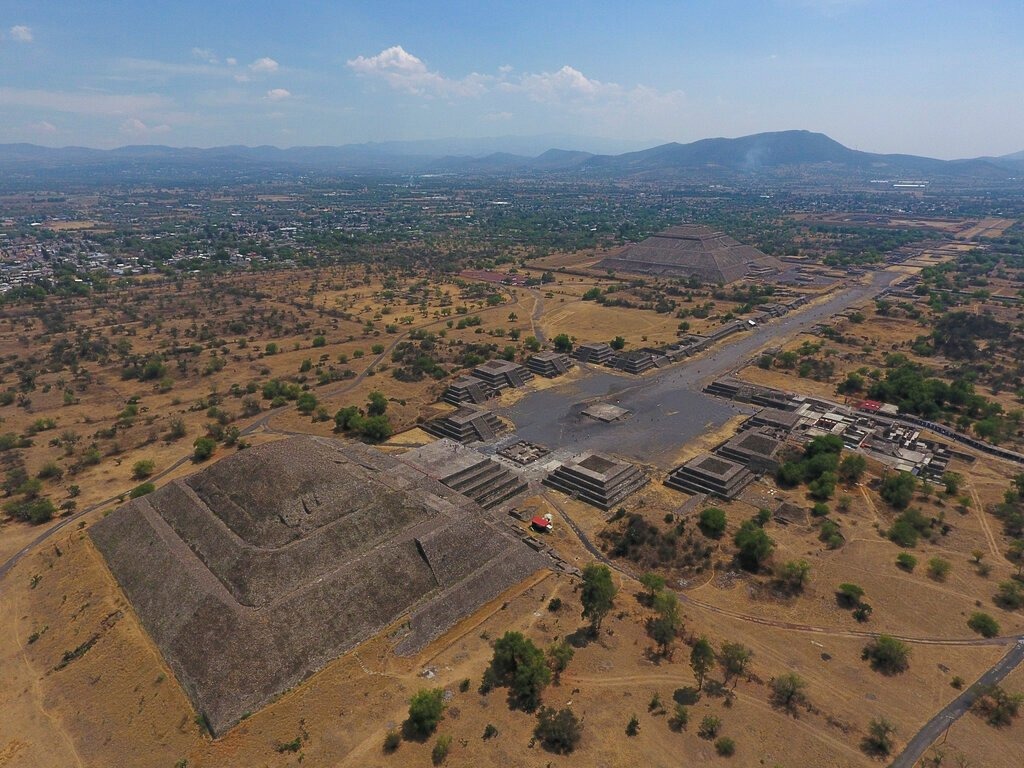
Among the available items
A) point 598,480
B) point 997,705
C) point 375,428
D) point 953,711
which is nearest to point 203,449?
point 375,428

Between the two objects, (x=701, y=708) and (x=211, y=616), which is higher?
(x=211, y=616)

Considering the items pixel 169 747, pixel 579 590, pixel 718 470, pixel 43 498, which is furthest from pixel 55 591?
pixel 718 470

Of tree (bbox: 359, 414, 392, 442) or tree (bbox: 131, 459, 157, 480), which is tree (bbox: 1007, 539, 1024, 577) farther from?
tree (bbox: 131, 459, 157, 480)

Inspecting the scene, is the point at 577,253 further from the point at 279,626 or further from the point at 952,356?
the point at 279,626

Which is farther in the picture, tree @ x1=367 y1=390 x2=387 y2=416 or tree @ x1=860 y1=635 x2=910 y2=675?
tree @ x1=367 y1=390 x2=387 y2=416

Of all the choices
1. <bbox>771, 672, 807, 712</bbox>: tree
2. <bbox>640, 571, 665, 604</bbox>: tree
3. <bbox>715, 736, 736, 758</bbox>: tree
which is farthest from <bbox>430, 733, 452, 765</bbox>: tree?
<bbox>771, 672, 807, 712</bbox>: tree

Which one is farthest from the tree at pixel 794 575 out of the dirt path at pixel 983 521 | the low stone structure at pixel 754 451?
the dirt path at pixel 983 521

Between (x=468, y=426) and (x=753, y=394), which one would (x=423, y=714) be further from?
(x=753, y=394)
